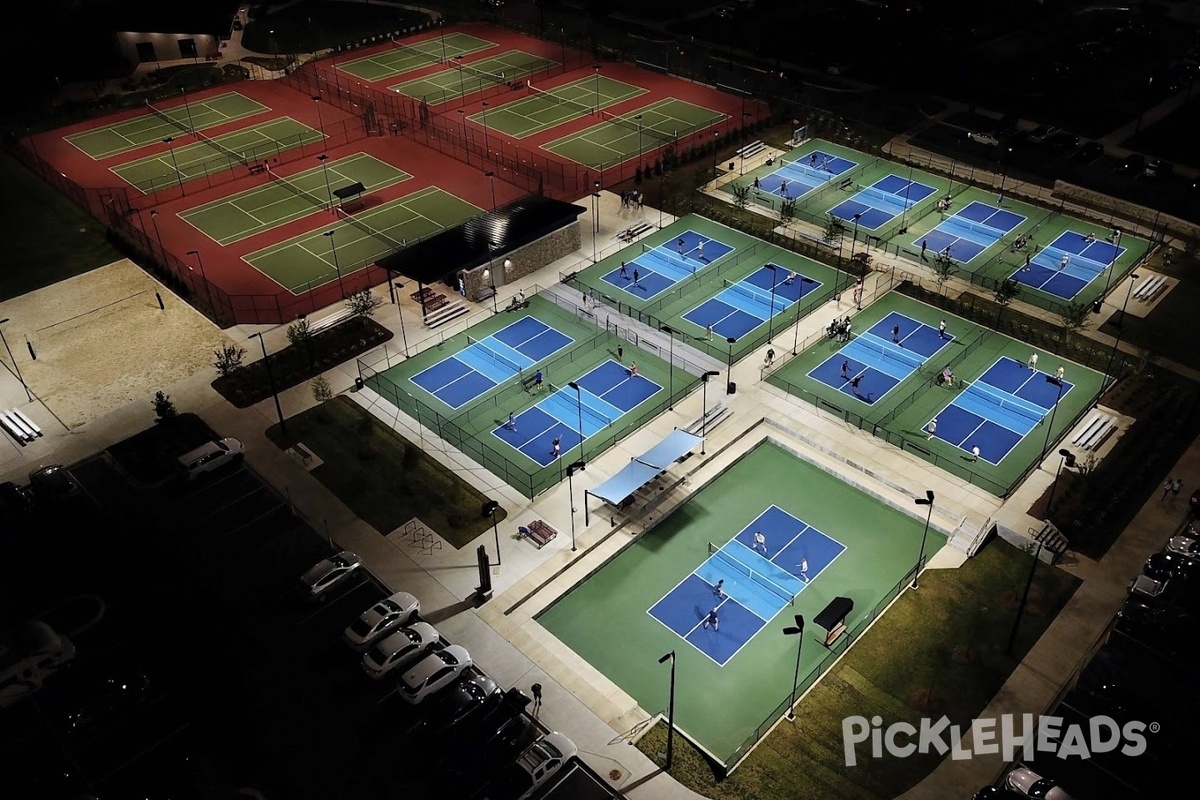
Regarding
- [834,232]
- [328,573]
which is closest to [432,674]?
[328,573]

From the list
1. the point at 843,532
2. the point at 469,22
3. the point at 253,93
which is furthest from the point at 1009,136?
the point at 253,93

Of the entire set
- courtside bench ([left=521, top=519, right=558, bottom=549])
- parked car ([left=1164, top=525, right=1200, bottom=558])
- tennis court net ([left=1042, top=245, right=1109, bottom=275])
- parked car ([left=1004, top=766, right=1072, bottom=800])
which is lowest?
courtside bench ([left=521, top=519, right=558, bottom=549])

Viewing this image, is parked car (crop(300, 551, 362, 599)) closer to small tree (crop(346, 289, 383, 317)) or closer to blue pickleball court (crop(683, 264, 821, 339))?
small tree (crop(346, 289, 383, 317))

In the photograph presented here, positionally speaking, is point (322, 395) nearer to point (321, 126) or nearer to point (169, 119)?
point (321, 126)

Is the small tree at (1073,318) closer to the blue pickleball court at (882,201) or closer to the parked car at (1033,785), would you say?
the blue pickleball court at (882,201)

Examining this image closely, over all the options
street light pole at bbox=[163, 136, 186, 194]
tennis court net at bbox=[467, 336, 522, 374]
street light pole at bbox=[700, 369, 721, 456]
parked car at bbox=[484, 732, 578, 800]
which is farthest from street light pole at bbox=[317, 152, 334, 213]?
parked car at bbox=[484, 732, 578, 800]

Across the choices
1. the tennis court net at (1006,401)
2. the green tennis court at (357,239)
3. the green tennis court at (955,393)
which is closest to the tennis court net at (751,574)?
the green tennis court at (955,393)

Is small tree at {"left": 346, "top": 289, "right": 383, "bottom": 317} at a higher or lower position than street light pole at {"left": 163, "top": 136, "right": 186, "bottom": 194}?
lower
